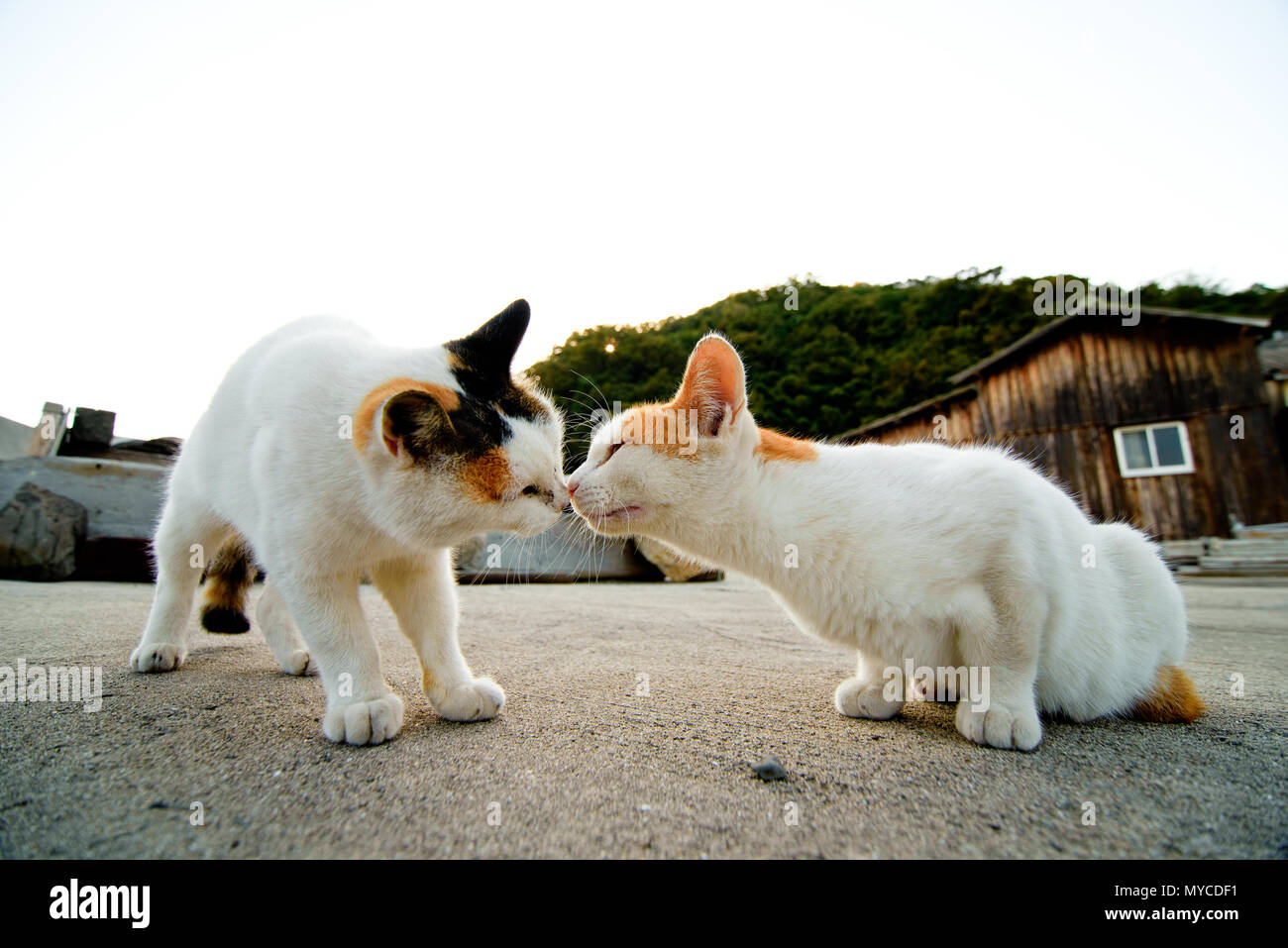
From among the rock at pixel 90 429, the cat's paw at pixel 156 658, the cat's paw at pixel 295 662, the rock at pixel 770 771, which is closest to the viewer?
the rock at pixel 770 771

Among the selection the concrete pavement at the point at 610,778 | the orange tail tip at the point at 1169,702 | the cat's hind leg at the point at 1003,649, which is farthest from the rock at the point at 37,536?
the orange tail tip at the point at 1169,702

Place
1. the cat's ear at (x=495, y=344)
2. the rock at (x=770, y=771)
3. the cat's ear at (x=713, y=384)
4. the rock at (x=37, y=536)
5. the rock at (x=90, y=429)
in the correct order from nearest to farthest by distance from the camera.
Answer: the rock at (x=770, y=771) → the cat's ear at (x=495, y=344) → the cat's ear at (x=713, y=384) → the rock at (x=37, y=536) → the rock at (x=90, y=429)

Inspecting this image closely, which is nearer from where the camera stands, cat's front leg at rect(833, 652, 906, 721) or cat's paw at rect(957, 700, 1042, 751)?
cat's paw at rect(957, 700, 1042, 751)

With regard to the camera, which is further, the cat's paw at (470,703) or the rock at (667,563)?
the rock at (667,563)

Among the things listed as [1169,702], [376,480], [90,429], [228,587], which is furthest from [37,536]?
[1169,702]

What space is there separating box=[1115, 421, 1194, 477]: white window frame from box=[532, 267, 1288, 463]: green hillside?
25.5 feet

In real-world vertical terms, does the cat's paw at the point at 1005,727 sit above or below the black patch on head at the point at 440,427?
below

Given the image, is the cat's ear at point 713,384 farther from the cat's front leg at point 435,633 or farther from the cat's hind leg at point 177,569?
the cat's hind leg at point 177,569

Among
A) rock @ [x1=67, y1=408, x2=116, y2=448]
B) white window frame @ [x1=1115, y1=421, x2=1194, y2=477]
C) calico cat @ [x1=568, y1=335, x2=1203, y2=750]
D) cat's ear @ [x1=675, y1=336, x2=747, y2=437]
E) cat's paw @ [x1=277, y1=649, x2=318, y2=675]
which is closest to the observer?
calico cat @ [x1=568, y1=335, x2=1203, y2=750]

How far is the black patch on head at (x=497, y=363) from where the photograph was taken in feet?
7.68

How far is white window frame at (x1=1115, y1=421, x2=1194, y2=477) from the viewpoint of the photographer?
47.1 feet

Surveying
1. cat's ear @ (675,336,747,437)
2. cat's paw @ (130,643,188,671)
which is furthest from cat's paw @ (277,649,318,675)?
cat's ear @ (675,336,747,437)

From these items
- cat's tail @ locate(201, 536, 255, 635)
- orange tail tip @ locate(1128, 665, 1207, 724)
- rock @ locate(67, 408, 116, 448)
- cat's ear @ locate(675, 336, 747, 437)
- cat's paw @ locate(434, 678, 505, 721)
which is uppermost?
rock @ locate(67, 408, 116, 448)

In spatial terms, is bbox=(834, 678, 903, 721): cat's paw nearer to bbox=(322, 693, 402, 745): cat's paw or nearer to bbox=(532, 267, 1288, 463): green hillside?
bbox=(322, 693, 402, 745): cat's paw
